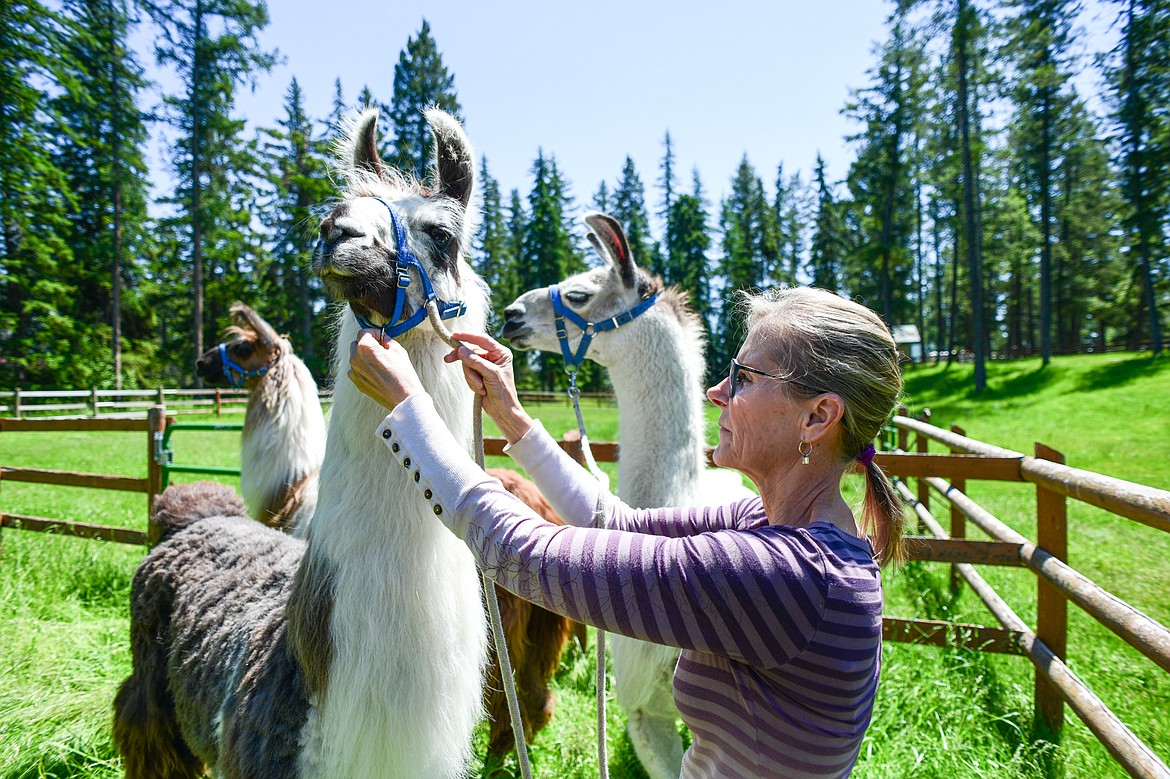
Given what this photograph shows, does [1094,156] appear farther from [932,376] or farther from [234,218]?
[234,218]

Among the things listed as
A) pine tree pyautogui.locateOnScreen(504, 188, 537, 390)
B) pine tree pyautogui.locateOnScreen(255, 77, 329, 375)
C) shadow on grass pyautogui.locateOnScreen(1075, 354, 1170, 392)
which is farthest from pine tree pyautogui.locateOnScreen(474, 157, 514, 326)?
shadow on grass pyautogui.locateOnScreen(1075, 354, 1170, 392)

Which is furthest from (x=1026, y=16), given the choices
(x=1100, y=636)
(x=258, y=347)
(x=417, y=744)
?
(x=417, y=744)

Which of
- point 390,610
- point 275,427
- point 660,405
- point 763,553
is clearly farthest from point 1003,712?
point 275,427

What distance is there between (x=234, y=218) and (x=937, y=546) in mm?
28787

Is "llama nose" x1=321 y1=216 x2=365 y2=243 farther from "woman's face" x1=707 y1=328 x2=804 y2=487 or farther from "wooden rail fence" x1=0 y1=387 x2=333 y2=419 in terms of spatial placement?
"wooden rail fence" x1=0 y1=387 x2=333 y2=419

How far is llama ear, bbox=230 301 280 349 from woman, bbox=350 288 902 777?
4084 mm

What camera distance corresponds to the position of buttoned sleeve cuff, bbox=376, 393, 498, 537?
1.14m

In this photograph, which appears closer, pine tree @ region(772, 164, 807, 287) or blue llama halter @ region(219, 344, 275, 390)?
blue llama halter @ region(219, 344, 275, 390)

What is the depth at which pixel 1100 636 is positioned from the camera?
400 cm

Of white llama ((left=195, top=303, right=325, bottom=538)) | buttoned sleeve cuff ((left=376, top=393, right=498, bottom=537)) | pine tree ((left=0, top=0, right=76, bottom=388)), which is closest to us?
buttoned sleeve cuff ((left=376, top=393, right=498, bottom=537))

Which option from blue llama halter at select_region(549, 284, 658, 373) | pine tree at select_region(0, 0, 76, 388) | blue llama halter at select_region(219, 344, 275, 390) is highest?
pine tree at select_region(0, 0, 76, 388)

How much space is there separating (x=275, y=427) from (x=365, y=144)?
3131 millimetres

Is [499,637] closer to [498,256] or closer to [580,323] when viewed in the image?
[580,323]

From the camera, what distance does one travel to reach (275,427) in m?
4.48
